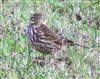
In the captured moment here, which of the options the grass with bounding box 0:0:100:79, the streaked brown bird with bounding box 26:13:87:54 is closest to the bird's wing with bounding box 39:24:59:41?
the streaked brown bird with bounding box 26:13:87:54

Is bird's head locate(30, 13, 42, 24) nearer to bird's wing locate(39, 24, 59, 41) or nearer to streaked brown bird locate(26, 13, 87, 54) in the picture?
streaked brown bird locate(26, 13, 87, 54)

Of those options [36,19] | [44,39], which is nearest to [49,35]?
[44,39]

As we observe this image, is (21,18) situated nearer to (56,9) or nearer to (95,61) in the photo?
(56,9)

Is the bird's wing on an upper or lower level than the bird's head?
lower

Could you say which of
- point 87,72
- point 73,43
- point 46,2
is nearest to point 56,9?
point 46,2

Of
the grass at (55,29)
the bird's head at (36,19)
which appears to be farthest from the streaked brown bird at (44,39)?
the grass at (55,29)

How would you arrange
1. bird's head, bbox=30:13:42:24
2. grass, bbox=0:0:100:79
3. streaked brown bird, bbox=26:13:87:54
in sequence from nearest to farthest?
1. grass, bbox=0:0:100:79
2. streaked brown bird, bbox=26:13:87:54
3. bird's head, bbox=30:13:42:24

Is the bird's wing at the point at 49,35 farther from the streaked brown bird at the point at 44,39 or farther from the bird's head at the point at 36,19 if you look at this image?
the bird's head at the point at 36,19
